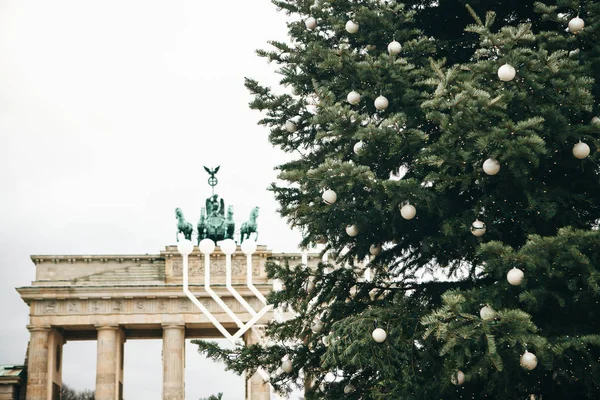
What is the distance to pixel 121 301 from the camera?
49719 mm

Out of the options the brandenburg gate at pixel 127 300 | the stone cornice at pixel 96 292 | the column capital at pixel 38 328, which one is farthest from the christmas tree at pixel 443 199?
the column capital at pixel 38 328

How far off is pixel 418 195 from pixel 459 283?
86.8 inches

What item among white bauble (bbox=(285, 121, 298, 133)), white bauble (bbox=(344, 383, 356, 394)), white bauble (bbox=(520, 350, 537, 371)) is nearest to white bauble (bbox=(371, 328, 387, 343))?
white bauble (bbox=(344, 383, 356, 394))

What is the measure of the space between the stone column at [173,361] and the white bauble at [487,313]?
40909 millimetres

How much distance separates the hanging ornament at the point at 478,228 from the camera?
1017cm

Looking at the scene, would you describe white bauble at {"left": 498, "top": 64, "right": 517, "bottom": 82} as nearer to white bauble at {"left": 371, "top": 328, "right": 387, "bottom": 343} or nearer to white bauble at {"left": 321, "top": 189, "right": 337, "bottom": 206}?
white bauble at {"left": 321, "top": 189, "right": 337, "bottom": 206}

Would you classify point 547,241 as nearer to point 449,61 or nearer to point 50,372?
point 449,61

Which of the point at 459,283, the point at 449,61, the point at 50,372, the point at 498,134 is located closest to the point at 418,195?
the point at 498,134

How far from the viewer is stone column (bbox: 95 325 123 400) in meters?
48.6

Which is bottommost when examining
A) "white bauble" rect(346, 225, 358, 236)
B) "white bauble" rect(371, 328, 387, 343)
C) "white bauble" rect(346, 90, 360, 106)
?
"white bauble" rect(371, 328, 387, 343)

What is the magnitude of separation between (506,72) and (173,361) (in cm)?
4242

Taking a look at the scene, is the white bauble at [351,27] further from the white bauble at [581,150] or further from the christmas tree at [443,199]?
the white bauble at [581,150]

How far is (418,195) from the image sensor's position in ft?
32.8

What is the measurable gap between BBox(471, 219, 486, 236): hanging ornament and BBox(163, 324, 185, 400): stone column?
132 ft
